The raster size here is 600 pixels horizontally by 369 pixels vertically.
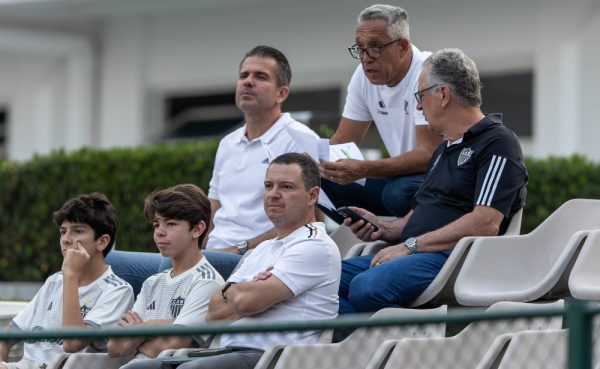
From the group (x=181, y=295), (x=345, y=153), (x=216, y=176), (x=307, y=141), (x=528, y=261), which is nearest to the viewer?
(x=528, y=261)

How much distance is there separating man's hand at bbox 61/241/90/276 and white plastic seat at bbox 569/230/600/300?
225 cm

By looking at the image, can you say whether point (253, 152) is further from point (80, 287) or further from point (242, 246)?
point (80, 287)

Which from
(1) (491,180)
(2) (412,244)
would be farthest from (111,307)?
(1) (491,180)

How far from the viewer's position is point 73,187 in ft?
42.5

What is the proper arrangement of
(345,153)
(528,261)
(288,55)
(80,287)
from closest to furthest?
1. (528,261)
2. (80,287)
3. (345,153)
4. (288,55)

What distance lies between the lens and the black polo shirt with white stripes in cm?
578

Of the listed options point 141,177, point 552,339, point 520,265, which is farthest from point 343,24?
point 552,339

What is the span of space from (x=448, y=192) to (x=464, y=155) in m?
0.19

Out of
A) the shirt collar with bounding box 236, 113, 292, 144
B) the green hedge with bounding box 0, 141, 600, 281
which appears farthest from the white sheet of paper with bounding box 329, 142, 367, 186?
the green hedge with bounding box 0, 141, 600, 281

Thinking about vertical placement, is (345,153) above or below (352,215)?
above

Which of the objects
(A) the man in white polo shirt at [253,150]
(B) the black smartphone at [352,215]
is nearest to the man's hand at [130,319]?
(A) the man in white polo shirt at [253,150]

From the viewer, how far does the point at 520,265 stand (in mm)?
5871

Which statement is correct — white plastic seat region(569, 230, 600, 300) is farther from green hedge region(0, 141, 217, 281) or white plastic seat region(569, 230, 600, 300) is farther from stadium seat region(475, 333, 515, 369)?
green hedge region(0, 141, 217, 281)

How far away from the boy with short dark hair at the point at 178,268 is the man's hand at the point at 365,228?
0.74m
